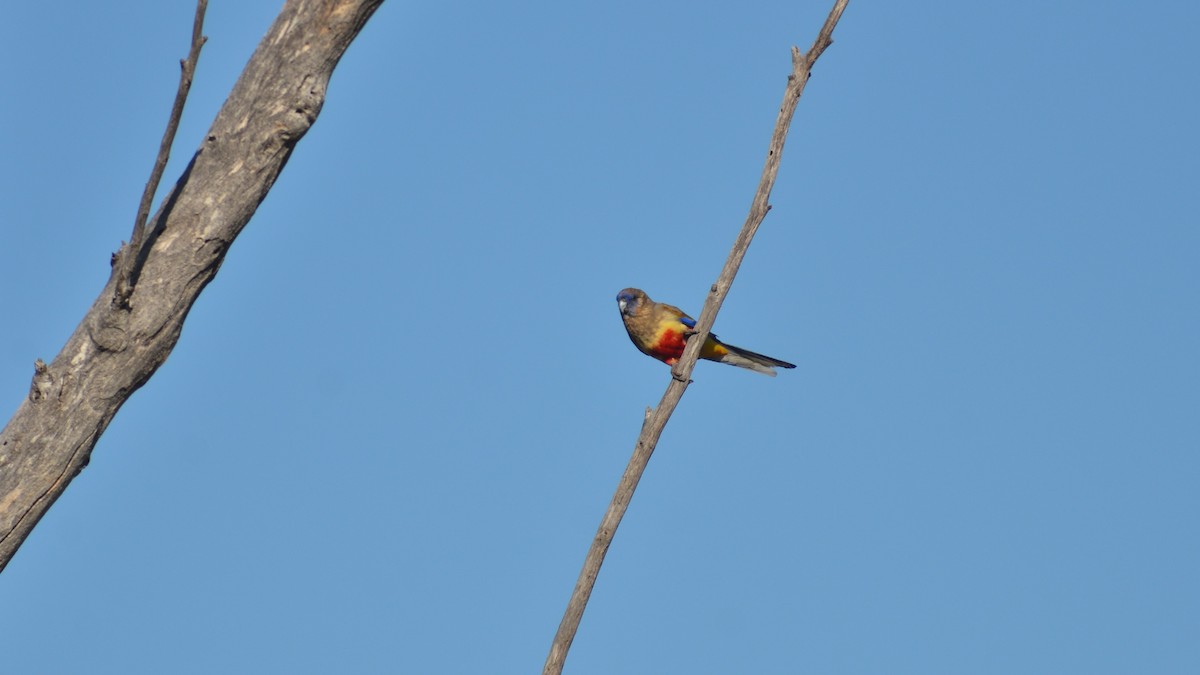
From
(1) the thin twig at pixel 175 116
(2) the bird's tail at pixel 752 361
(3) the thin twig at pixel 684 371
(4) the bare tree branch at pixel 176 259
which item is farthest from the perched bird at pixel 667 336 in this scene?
(1) the thin twig at pixel 175 116

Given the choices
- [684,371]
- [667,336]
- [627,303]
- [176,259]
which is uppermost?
[627,303]

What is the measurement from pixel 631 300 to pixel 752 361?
45.5 inches

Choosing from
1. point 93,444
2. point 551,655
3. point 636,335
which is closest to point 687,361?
point 551,655

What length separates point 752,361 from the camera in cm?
849

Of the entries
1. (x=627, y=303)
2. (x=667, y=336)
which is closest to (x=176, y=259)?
(x=667, y=336)

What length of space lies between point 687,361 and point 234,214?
2.07 meters

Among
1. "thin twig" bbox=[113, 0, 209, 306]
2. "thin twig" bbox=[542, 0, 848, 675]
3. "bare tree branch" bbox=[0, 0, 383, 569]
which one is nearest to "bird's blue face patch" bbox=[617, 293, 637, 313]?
"thin twig" bbox=[542, 0, 848, 675]

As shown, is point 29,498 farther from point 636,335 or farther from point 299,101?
point 636,335

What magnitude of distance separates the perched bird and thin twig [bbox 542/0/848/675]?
3.53 metres

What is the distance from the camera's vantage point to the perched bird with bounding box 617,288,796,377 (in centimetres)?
846

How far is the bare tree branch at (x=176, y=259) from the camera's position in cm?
357

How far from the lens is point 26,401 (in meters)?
3.63

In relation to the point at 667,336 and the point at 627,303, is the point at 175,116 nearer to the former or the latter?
the point at 667,336

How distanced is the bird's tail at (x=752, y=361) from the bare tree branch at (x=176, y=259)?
5.21m
